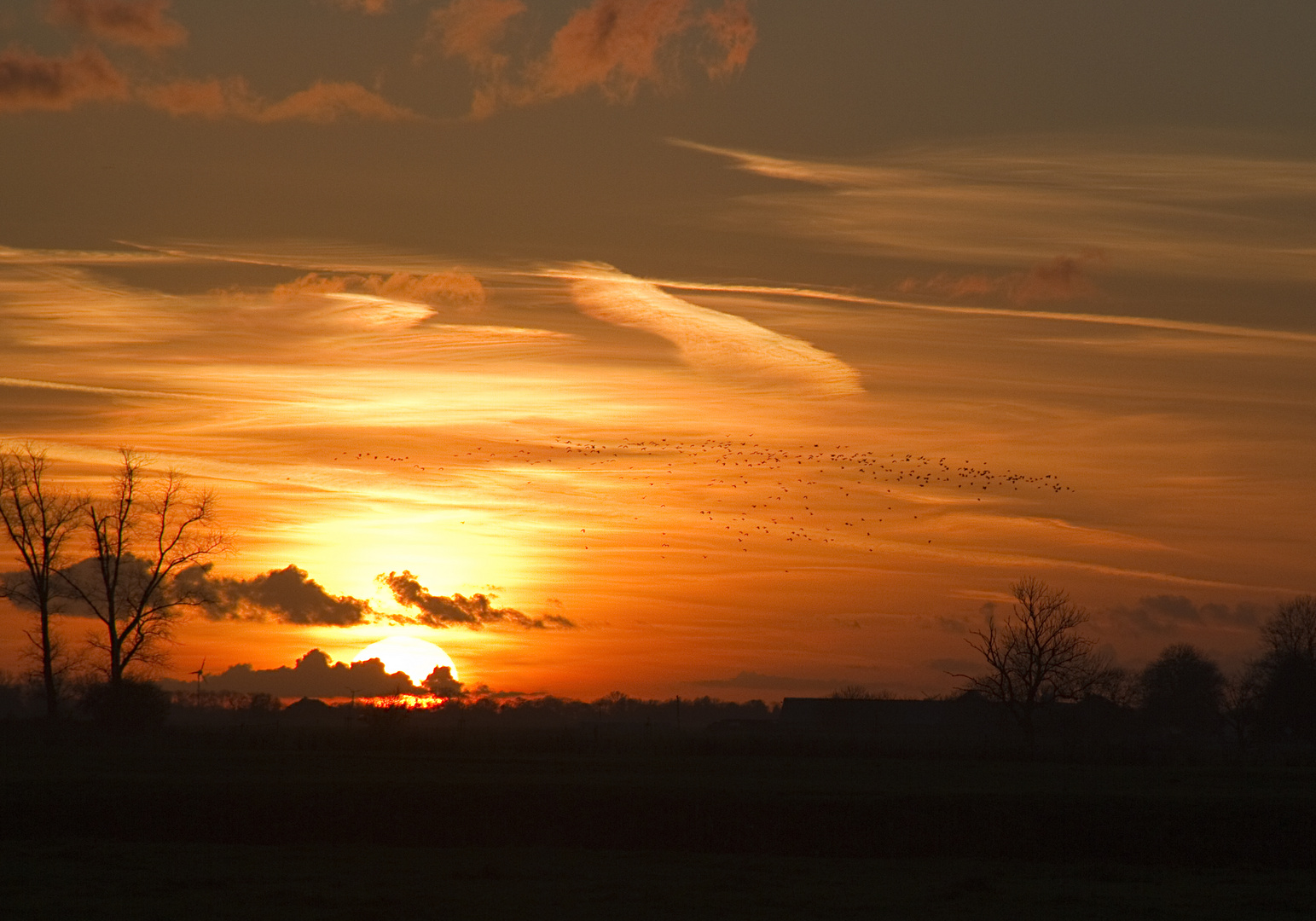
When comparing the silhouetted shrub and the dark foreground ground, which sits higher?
the silhouetted shrub

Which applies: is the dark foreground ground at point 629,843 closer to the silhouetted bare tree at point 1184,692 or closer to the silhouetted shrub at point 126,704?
the silhouetted shrub at point 126,704

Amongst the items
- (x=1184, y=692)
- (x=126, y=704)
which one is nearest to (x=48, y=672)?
(x=126, y=704)

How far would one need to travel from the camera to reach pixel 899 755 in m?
79.9

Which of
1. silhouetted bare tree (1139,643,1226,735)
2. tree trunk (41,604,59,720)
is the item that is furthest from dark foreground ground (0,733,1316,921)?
silhouetted bare tree (1139,643,1226,735)

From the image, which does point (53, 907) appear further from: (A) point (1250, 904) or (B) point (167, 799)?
(A) point (1250, 904)

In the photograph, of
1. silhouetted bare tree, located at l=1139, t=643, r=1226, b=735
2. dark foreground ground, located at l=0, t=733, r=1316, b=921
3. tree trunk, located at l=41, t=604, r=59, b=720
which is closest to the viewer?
A: dark foreground ground, located at l=0, t=733, r=1316, b=921

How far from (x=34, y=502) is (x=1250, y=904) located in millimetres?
68639

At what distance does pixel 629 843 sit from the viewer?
40.4m

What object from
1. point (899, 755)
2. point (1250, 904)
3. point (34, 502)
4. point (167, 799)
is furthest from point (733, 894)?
point (34, 502)

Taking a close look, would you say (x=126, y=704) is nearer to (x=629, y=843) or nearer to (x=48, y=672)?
(x=48, y=672)

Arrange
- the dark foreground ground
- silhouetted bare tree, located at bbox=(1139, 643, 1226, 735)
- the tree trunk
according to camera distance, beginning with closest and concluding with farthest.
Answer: the dark foreground ground → the tree trunk → silhouetted bare tree, located at bbox=(1139, 643, 1226, 735)

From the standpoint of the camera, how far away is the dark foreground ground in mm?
28188

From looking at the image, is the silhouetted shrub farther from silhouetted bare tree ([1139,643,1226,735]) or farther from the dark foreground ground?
silhouetted bare tree ([1139,643,1226,735])

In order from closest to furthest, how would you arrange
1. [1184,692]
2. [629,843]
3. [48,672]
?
[629,843]
[48,672]
[1184,692]
